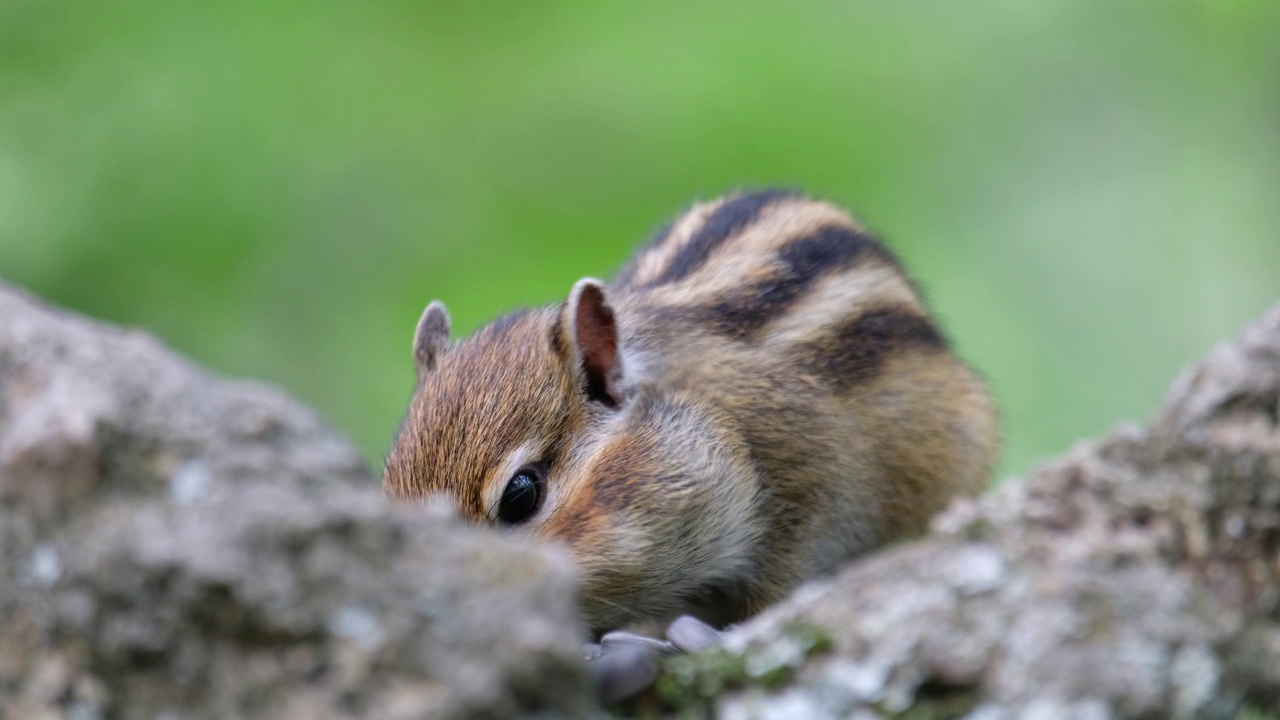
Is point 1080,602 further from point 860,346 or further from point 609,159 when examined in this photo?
point 609,159

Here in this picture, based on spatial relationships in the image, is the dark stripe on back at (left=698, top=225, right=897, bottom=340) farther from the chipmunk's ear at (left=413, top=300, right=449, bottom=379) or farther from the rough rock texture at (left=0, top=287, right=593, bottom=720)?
the rough rock texture at (left=0, top=287, right=593, bottom=720)

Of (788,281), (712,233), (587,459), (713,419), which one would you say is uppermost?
(712,233)

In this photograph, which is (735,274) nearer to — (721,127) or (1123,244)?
(721,127)

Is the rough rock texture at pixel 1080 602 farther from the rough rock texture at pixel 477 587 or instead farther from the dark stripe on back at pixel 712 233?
the dark stripe on back at pixel 712 233

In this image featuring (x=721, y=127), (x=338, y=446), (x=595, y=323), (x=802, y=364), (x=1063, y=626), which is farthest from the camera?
(x=721, y=127)

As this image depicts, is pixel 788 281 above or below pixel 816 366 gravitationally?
above

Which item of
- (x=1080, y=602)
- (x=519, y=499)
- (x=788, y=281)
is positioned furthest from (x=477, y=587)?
(x=788, y=281)

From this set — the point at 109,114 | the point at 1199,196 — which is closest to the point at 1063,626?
the point at 109,114
